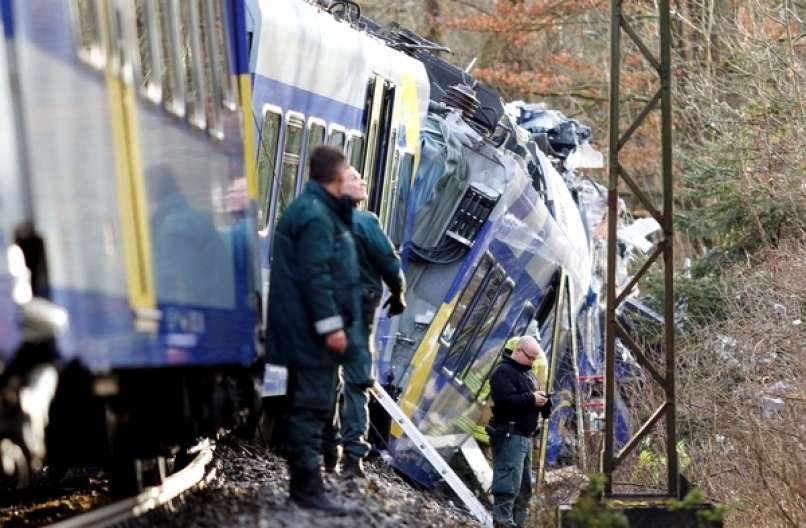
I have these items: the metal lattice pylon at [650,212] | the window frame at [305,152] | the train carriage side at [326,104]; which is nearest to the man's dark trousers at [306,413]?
the train carriage side at [326,104]

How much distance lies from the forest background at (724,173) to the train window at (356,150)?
3916mm

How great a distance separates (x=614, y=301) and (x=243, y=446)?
318cm

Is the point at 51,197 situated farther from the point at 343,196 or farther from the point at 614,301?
the point at 614,301

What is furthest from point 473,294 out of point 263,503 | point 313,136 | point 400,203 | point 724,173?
point 263,503

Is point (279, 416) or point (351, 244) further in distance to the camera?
point (279, 416)

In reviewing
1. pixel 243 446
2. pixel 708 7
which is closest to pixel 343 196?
pixel 243 446

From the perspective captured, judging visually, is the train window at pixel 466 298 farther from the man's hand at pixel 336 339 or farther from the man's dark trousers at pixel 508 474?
the man's hand at pixel 336 339

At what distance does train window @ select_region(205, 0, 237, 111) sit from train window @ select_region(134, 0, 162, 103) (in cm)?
114

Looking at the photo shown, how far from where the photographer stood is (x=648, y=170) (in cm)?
3334

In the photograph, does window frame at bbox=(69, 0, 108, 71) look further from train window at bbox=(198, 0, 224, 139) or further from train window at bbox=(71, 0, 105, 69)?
train window at bbox=(198, 0, 224, 139)

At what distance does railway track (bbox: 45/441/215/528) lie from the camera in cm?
819

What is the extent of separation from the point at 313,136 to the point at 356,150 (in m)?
1.31

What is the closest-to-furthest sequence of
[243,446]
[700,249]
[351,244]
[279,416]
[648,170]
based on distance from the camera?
[351,244] → [243,446] → [279,416] → [700,249] → [648,170]

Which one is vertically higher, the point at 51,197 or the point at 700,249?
the point at 51,197
